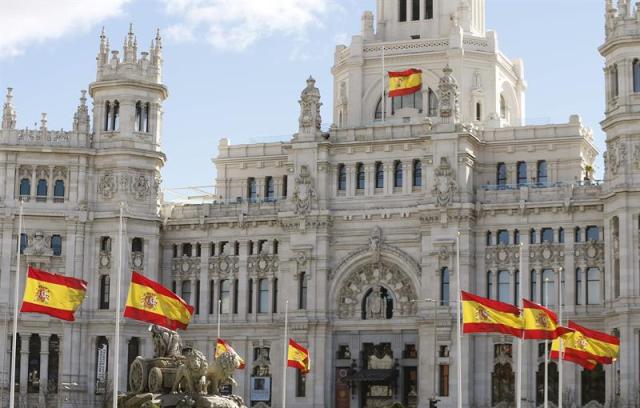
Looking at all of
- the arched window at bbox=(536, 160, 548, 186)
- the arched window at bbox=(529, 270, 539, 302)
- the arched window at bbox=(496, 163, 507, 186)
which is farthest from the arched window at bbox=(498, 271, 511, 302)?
the arched window at bbox=(536, 160, 548, 186)

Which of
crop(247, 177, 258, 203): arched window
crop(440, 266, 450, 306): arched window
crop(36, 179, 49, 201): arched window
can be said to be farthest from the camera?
crop(247, 177, 258, 203): arched window

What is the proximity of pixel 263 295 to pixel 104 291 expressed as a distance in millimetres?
12033

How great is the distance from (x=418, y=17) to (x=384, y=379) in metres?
Answer: 30.9

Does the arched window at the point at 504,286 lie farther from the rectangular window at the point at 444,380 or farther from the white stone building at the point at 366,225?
the rectangular window at the point at 444,380

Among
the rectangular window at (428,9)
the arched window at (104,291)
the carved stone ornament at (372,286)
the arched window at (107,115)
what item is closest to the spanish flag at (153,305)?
the carved stone ornament at (372,286)

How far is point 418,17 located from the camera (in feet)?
383

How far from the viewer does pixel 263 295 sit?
11006 centimetres

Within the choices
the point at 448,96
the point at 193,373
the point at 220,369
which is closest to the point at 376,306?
the point at 448,96

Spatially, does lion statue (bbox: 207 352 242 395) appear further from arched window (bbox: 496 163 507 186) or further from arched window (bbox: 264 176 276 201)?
arched window (bbox: 264 176 276 201)

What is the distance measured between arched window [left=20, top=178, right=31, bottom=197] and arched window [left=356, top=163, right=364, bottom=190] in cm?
2521

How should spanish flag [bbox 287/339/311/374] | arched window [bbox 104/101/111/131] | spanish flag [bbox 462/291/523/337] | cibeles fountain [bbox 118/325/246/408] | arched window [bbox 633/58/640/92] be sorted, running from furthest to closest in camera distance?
arched window [bbox 104/101/111/131] < arched window [bbox 633/58/640/92] < spanish flag [bbox 287/339/311/374] < spanish flag [bbox 462/291/523/337] < cibeles fountain [bbox 118/325/246/408]

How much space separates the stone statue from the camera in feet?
346

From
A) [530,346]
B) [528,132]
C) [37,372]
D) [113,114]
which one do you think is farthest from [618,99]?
[37,372]

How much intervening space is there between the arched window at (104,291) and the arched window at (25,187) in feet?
28.6
